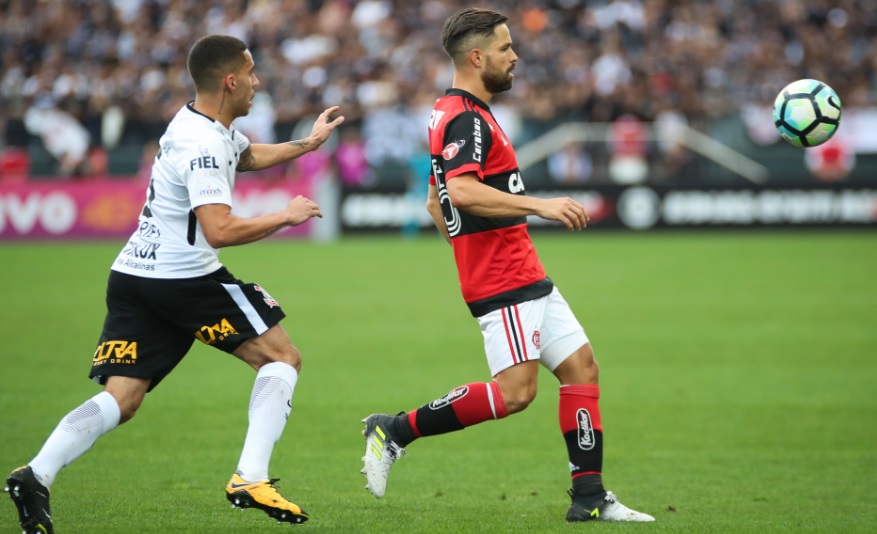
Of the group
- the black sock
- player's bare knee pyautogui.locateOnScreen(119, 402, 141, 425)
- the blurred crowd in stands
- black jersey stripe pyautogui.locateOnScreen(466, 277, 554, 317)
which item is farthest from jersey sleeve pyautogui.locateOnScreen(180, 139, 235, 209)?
the blurred crowd in stands

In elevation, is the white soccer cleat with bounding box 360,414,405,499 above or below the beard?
below

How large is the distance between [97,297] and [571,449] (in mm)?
11532

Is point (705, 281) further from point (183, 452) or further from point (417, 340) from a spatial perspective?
point (183, 452)

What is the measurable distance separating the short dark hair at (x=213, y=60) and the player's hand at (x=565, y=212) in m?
1.73

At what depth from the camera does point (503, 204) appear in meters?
5.62

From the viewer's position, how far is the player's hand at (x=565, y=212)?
5516 millimetres

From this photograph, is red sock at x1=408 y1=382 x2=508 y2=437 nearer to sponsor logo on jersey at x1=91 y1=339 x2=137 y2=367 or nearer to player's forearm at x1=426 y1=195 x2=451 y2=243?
player's forearm at x1=426 y1=195 x2=451 y2=243

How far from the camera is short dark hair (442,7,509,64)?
19.4 feet

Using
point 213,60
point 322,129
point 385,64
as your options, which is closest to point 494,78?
point 322,129

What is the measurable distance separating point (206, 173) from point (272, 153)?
1.02 meters

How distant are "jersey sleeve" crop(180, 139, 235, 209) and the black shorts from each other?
1.58 ft

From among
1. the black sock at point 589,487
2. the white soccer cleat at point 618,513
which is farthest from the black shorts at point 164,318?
the white soccer cleat at point 618,513

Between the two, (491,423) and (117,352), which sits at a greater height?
(117,352)

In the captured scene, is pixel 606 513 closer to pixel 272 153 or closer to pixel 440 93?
pixel 272 153
